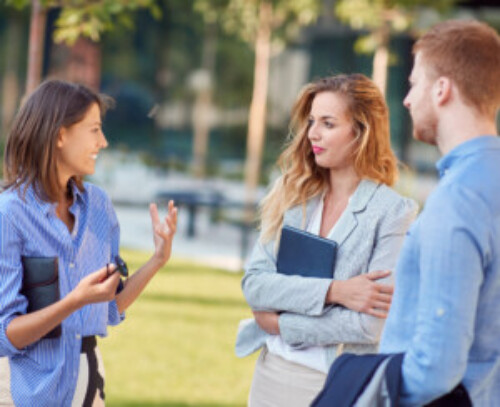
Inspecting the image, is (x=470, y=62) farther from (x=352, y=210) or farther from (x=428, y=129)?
(x=352, y=210)

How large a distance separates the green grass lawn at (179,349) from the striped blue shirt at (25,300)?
2966 millimetres

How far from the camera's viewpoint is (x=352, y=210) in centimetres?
319

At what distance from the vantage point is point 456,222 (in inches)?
80.6

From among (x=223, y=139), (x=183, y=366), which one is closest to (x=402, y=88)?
(x=223, y=139)

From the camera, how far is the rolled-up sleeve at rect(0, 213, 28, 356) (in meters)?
2.73

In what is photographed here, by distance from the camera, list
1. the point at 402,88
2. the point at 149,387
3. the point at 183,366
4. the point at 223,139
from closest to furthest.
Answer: the point at 149,387, the point at 183,366, the point at 402,88, the point at 223,139

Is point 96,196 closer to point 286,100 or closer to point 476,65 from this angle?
point 476,65

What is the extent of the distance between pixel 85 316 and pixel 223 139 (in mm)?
20826

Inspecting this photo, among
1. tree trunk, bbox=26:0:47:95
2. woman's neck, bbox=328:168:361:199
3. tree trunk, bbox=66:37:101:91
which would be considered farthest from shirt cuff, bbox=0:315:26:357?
tree trunk, bbox=66:37:101:91

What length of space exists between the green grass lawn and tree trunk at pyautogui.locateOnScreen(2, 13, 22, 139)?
13.6 m

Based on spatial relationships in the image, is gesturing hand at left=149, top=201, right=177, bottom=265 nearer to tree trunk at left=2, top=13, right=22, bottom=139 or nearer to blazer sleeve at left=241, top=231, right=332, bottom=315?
blazer sleeve at left=241, top=231, right=332, bottom=315

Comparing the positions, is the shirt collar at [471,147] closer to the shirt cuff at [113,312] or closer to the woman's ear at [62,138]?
the woman's ear at [62,138]

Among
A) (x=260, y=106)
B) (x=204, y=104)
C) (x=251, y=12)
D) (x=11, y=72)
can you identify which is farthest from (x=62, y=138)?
(x=11, y=72)

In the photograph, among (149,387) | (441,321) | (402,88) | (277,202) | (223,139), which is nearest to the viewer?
(441,321)
